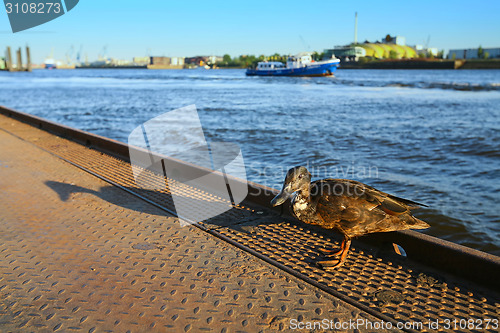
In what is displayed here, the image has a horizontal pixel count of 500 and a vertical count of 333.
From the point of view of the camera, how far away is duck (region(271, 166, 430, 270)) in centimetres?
328

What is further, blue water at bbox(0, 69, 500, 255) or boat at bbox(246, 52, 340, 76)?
boat at bbox(246, 52, 340, 76)

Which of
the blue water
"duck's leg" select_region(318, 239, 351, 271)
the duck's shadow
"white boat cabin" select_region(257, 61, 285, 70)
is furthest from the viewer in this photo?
"white boat cabin" select_region(257, 61, 285, 70)

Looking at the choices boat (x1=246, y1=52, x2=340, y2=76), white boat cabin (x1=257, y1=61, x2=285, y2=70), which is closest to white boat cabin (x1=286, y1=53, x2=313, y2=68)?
boat (x1=246, y1=52, x2=340, y2=76)

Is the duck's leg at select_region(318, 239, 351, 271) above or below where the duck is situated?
below

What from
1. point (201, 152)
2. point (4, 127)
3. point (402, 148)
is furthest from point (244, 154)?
point (4, 127)

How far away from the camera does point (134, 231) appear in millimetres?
3963

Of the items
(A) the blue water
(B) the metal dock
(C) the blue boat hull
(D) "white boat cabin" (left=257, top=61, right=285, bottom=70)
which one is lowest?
(A) the blue water

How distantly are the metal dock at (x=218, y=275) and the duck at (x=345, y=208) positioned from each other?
0.62 feet

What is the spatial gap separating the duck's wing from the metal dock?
25cm

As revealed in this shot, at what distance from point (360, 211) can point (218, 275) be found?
1259mm

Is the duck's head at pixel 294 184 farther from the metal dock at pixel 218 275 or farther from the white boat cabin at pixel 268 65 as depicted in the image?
the white boat cabin at pixel 268 65

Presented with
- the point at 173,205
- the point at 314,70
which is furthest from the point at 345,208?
the point at 314,70

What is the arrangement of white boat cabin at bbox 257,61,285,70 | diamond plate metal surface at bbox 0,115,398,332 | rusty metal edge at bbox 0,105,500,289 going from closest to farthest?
diamond plate metal surface at bbox 0,115,398,332 → rusty metal edge at bbox 0,105,500,289 → white boat cabin at bbox 257,61,285,70

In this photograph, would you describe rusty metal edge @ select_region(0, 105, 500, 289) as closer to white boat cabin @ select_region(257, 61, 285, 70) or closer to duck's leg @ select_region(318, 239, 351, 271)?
duck's leg @ select_region(318, 239, 351, 271)
